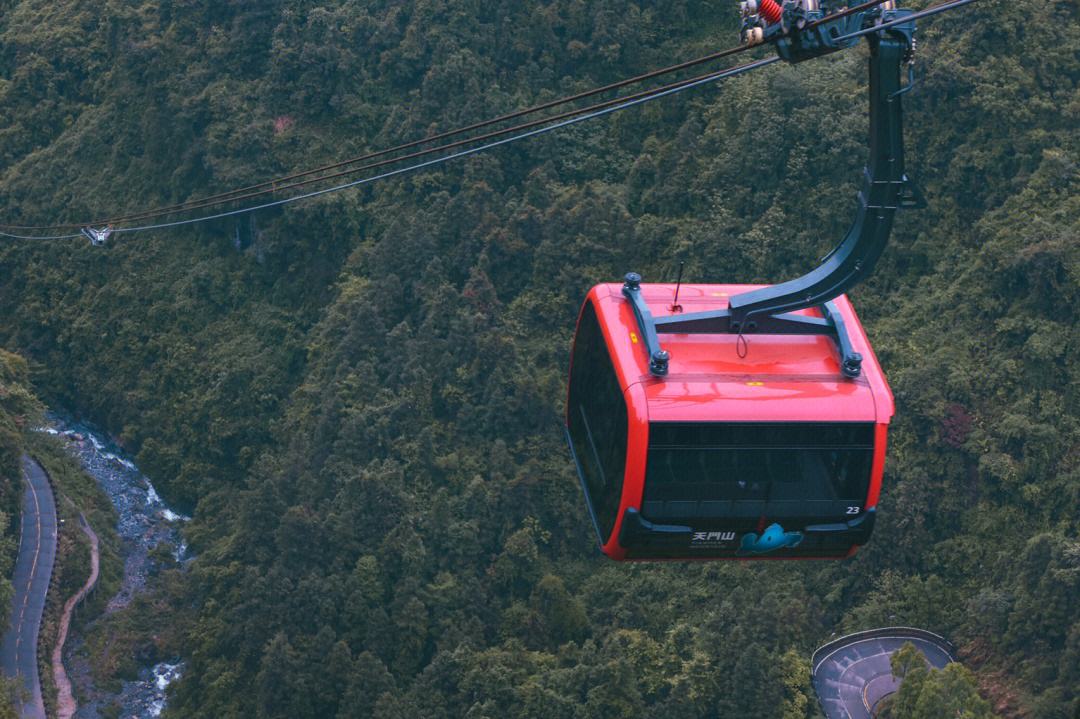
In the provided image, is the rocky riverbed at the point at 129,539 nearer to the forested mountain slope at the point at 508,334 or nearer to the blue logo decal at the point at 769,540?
the forested mountain slope at the point at 508,334

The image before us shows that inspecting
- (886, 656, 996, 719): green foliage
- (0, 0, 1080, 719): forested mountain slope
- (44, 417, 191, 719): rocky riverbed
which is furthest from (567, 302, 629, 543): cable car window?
(44, 417, 191, 719): rocky riverbed

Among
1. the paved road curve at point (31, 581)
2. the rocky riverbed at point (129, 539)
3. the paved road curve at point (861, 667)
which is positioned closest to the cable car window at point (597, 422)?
the paved road curve at point (861, 667)

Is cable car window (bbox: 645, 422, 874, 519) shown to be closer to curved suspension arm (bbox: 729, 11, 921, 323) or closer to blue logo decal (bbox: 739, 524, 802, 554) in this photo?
blue logo decal (bbox: 739, 524, 802, 554)

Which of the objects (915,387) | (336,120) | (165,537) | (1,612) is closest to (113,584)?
(165,537)

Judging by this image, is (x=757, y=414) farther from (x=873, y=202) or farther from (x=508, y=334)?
(x=508, y=334)

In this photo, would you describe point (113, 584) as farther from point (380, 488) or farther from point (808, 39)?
point (808, 39)

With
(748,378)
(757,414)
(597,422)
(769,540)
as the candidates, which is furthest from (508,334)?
(757,414)
